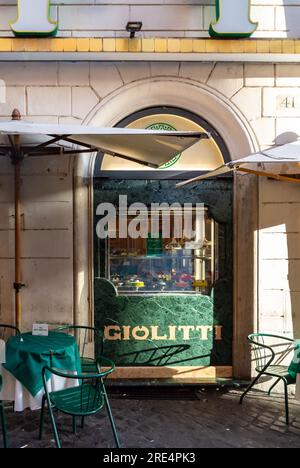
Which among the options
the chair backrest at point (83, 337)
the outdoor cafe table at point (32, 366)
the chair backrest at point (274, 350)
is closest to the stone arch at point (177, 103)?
the chair backrest at point (274, 350)

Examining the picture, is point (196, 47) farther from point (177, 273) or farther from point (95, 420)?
point (95, 420)

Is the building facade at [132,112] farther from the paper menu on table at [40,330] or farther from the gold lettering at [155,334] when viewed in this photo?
the paper menu on table at [40,330]

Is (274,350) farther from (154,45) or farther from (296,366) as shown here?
(154,45)

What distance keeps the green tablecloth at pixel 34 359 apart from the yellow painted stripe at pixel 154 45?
11.6 ft

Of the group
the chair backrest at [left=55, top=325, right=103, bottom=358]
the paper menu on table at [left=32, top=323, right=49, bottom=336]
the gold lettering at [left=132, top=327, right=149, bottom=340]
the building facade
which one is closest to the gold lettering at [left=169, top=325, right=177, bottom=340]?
the gold lettering at [left=132, top=327, right=149, bottom=340]

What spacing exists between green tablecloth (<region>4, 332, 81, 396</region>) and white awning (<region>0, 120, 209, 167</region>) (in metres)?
2.06

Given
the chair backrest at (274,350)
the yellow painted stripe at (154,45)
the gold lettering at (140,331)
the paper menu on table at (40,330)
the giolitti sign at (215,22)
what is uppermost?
the giolitti sign at (215,22)

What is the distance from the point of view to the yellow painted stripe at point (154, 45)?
5.13 m

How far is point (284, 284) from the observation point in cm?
543

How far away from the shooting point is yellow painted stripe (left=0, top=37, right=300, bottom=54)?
5133 mm

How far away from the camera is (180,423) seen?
431 centimetres

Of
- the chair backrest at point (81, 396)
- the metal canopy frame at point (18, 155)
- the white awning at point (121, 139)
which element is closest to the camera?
the chair backrest at point (81, 396)

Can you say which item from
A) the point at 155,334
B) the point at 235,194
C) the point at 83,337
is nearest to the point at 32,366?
the point at 83,337

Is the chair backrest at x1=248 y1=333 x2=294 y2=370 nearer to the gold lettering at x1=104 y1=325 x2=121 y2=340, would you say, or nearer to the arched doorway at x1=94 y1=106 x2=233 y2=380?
the arched doorway at x1=94 y1=106 x2=233 y2=380
